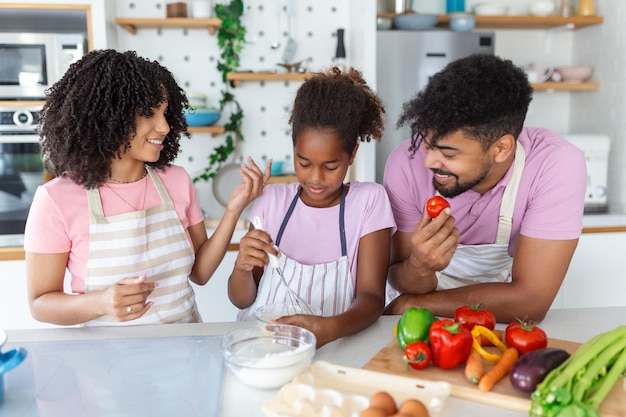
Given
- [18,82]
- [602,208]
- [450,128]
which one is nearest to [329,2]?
[18,82]

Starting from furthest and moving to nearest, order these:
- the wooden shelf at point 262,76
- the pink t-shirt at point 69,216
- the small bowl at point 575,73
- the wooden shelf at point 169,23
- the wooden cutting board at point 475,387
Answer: the small bowl at point 575,73, the wooden shelf at point 262,76, the wooden shelf at point 169,23, the pink t-shirt at point 69,216, the wooden cutting board at point 475,387

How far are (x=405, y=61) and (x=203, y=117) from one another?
102 cm

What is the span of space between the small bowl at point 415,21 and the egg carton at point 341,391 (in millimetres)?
2263

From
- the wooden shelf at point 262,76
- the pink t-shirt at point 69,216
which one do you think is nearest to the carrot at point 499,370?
the pink t-shirt at point 69,216

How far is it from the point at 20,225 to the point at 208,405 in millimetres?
1927

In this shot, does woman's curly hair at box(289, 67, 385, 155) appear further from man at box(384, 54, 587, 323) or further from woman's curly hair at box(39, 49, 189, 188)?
woman's curly hair at box(39, 49, 189, 188)

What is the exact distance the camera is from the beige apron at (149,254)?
49.8 inches

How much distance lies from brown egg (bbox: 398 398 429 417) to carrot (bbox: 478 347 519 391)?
0.16 m

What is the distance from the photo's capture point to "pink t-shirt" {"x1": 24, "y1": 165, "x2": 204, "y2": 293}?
1.22 meters

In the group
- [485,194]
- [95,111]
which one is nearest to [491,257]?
[485,194]

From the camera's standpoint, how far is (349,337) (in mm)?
1154

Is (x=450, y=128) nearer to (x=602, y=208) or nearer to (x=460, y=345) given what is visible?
(x=460, y=345)

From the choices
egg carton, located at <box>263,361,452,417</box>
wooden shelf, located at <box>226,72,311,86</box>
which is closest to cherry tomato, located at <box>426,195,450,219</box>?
egg carton, located at <box>263,361,452,417</box>

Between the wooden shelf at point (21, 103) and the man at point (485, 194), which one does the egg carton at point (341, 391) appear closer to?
the man at point (485, 194)
